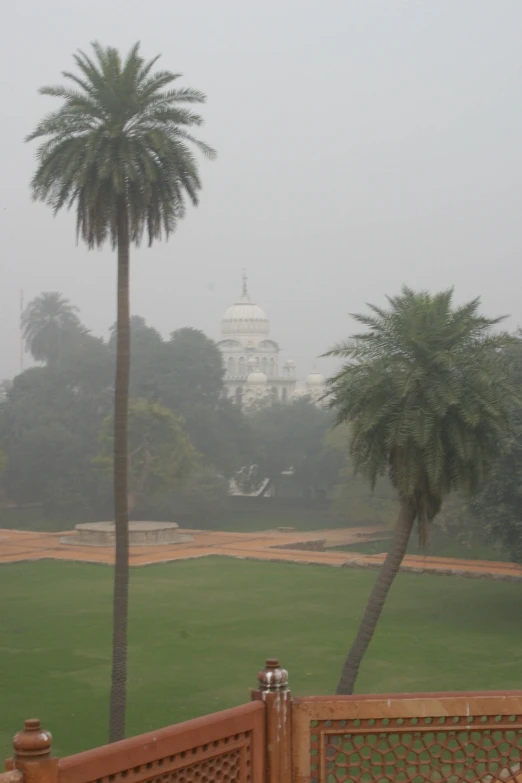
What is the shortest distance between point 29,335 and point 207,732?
69244 mm

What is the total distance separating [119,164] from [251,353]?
7255 centimetres

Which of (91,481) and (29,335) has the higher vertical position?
(29,335)

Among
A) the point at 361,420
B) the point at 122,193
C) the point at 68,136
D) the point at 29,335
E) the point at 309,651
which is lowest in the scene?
the point at 309,651

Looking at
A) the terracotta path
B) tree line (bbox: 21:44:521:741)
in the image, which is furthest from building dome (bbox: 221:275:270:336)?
tree line (bbox: 21:44:521:741)

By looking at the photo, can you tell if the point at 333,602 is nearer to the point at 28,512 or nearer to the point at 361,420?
the point at 361,420

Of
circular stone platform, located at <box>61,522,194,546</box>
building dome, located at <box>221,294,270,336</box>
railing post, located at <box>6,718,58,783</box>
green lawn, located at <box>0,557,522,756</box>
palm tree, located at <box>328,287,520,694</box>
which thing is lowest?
green lawn, located at <box>0,557,522,756</box>

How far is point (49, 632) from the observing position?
18.6 m

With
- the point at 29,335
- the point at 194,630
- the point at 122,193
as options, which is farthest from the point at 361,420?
the point at 29,335

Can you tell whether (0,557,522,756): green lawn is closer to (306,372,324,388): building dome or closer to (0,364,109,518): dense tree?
(0,364,109,518): dense tree

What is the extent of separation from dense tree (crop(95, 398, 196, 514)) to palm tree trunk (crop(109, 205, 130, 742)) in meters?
27.1

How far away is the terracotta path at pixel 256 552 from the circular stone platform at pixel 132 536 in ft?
1.22

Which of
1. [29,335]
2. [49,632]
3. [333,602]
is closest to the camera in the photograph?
[49,632]

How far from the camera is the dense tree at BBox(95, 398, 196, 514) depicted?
131 feet

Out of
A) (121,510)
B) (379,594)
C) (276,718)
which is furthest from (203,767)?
(379,594)
